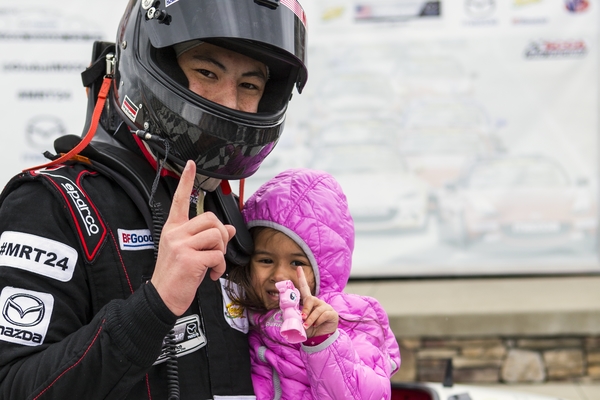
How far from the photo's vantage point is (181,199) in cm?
144

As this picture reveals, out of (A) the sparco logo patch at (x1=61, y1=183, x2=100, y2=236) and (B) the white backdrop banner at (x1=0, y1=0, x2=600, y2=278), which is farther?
(B) the white backdrop banner at (x1=0, y1=0, x2=600, y2=278)

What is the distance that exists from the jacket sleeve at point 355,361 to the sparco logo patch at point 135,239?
→ 47 centimetres

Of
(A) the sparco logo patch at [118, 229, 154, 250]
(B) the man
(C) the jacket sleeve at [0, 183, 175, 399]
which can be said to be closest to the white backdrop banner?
(B) the man

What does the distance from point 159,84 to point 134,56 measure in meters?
0.11

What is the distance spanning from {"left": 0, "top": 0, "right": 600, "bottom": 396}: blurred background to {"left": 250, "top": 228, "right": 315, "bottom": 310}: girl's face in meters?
3.37

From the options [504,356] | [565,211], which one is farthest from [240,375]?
[565,211]

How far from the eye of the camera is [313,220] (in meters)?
2.06

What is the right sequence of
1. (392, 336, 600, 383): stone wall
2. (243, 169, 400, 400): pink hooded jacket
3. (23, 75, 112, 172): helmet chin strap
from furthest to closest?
1. (392, 336, 600, 383): stone wall
2. (243, 169, 400, 400): pink hooded jacket
3. (23, 75, 112, 172): helmet chin strap

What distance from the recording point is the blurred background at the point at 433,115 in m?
5.45

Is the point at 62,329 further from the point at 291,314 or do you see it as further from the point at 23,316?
the point at 291,314

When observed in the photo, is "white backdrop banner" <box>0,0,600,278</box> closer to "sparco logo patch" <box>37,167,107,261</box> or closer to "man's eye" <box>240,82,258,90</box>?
"man's eye" <box>240,82,258,90</box>

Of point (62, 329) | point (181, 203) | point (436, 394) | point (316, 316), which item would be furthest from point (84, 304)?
point (436, 394)

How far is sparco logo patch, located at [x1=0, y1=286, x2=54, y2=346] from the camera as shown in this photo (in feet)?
4.64

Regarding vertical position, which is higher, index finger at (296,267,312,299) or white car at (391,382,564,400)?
index finger at (296,267,312,299)
